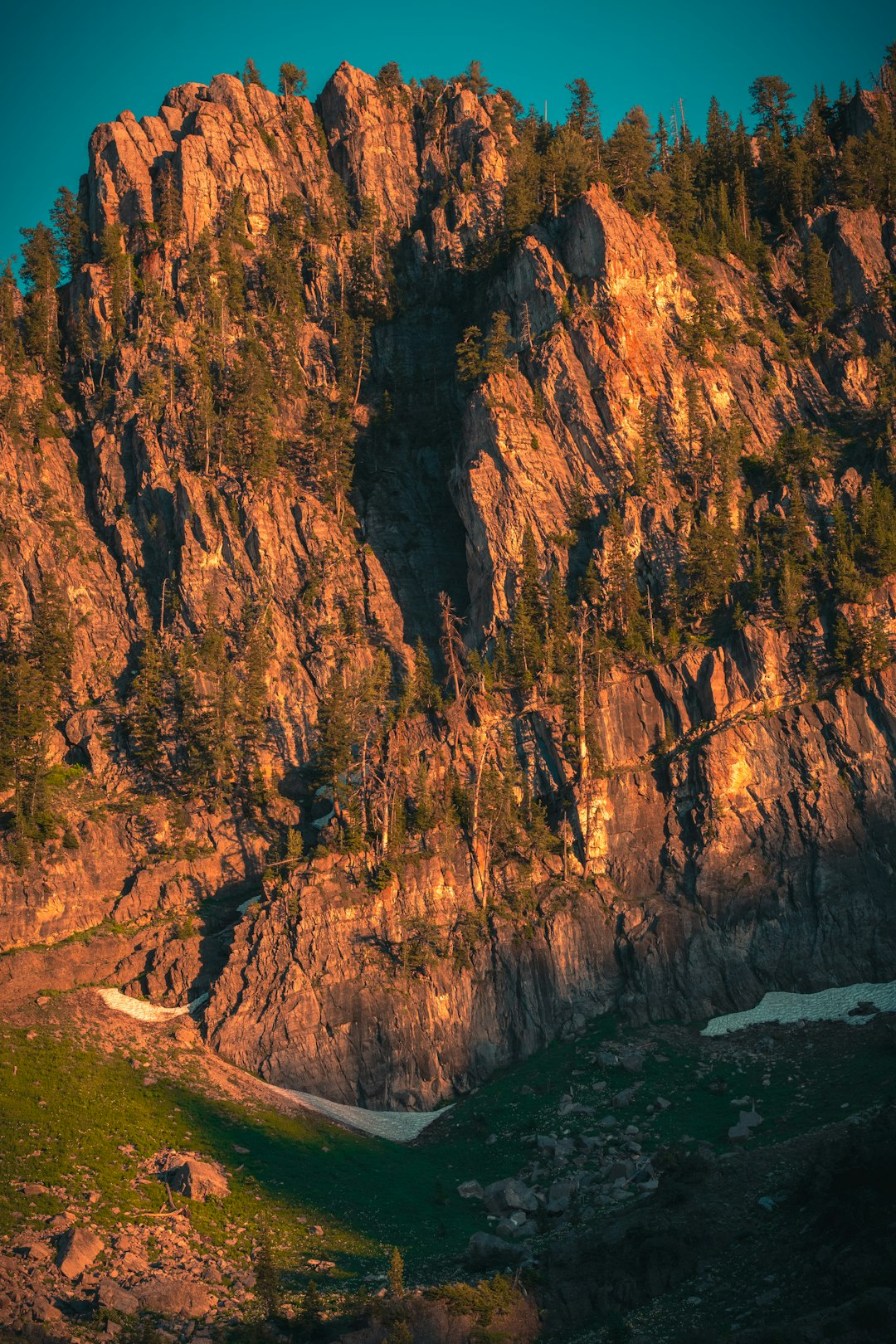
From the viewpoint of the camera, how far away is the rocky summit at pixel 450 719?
46.3m

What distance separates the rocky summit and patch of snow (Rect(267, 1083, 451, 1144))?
65cm

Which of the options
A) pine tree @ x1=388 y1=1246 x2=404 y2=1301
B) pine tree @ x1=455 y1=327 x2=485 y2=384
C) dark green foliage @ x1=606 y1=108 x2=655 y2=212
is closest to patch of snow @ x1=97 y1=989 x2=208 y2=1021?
pine tree @ x1=388 y1=1246 x2=404 y2=1301

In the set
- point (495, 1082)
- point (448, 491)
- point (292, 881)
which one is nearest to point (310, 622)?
point (448, 491)

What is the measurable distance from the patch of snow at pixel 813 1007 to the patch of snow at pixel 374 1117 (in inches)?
624

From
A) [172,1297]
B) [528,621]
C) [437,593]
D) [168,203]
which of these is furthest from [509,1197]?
[168,203]

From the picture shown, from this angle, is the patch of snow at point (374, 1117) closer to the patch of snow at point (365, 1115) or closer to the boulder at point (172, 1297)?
the patch of snow at point (365, 1115)

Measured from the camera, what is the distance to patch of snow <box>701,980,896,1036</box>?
6131cm

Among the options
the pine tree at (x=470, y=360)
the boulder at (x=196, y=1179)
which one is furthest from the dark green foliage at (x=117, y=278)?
the boulder at (x=196, y=1179)

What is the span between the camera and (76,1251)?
41.4 m

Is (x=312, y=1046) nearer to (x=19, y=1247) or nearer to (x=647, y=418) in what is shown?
(x=19, y=1247)

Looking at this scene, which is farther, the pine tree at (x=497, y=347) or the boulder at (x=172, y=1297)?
the pine tree at (x=497, y=347)

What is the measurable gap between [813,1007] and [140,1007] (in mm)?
36544

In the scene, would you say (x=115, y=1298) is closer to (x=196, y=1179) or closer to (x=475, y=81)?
(x=196, y=1179)

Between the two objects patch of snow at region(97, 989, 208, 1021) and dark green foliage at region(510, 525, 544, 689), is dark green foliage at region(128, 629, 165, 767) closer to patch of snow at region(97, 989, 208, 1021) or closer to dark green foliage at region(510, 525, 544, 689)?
patch of snow at region(97, 989, 208, 1021)
